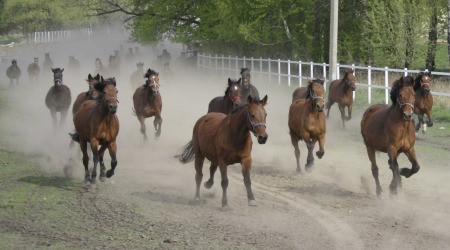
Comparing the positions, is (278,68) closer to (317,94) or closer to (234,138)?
(317,94)

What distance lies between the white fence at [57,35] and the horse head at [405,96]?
10590 cm

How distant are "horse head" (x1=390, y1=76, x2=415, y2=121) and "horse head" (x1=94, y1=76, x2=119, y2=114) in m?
4.94

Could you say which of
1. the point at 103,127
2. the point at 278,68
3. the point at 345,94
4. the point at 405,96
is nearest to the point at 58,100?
the point at 345,94

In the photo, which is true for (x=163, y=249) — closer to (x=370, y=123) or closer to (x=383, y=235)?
(x=383, y=235)

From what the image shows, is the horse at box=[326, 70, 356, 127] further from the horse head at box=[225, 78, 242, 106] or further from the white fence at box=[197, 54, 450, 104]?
the white fence at box=[197, 54, 450, 104]

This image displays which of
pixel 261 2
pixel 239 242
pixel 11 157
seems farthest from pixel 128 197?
pixel 261 2

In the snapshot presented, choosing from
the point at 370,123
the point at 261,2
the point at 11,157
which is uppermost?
the point at 261,2

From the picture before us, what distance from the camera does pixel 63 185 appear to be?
15.8 m

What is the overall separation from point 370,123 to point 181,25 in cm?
3949

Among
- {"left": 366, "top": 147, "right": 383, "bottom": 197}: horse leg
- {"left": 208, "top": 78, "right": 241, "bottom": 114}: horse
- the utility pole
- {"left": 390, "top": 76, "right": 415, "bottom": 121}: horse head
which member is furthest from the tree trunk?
{"left": 390, "top": 76, "right": 415, "bottom": 121}: horse head

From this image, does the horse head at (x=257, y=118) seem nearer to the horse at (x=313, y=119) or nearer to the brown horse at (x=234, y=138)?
the brown horse at (x=234, y=138)

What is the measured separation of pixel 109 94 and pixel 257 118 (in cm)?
381

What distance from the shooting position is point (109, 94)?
588 inches

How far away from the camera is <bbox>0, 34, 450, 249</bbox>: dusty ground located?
35.3ft
